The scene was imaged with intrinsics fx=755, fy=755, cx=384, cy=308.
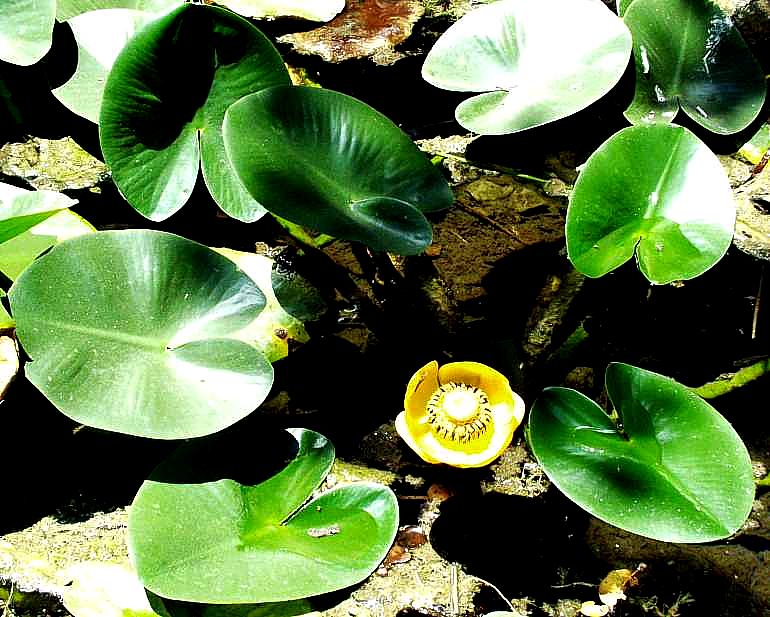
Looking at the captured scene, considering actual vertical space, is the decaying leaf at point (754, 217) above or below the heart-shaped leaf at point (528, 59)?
below

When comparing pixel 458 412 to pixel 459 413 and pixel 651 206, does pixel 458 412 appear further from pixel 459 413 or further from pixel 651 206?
pixel 651 206

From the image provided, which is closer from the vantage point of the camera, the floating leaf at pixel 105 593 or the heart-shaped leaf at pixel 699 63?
the floating leaf at pixel 105 593

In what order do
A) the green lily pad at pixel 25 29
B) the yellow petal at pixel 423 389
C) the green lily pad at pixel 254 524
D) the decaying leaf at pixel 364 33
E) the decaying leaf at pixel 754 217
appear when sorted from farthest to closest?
the decaying leaf at pixel 364 33, the decaying leaf at pixel 754 217, the green lily pad at pixel 25 29, the yellow petal at pixel 423 389, the green lily pad at pixel 254 524

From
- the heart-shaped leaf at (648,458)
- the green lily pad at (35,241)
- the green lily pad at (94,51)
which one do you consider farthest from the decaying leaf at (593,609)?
the green lily pad at (94,51)

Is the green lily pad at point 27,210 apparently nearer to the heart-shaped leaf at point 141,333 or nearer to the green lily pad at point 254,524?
the heart-shaped leaf at point 141,333

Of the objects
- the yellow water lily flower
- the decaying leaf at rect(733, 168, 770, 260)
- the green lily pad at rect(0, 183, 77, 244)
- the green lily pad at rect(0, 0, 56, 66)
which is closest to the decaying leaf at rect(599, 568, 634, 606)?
the yellow water lily flower
